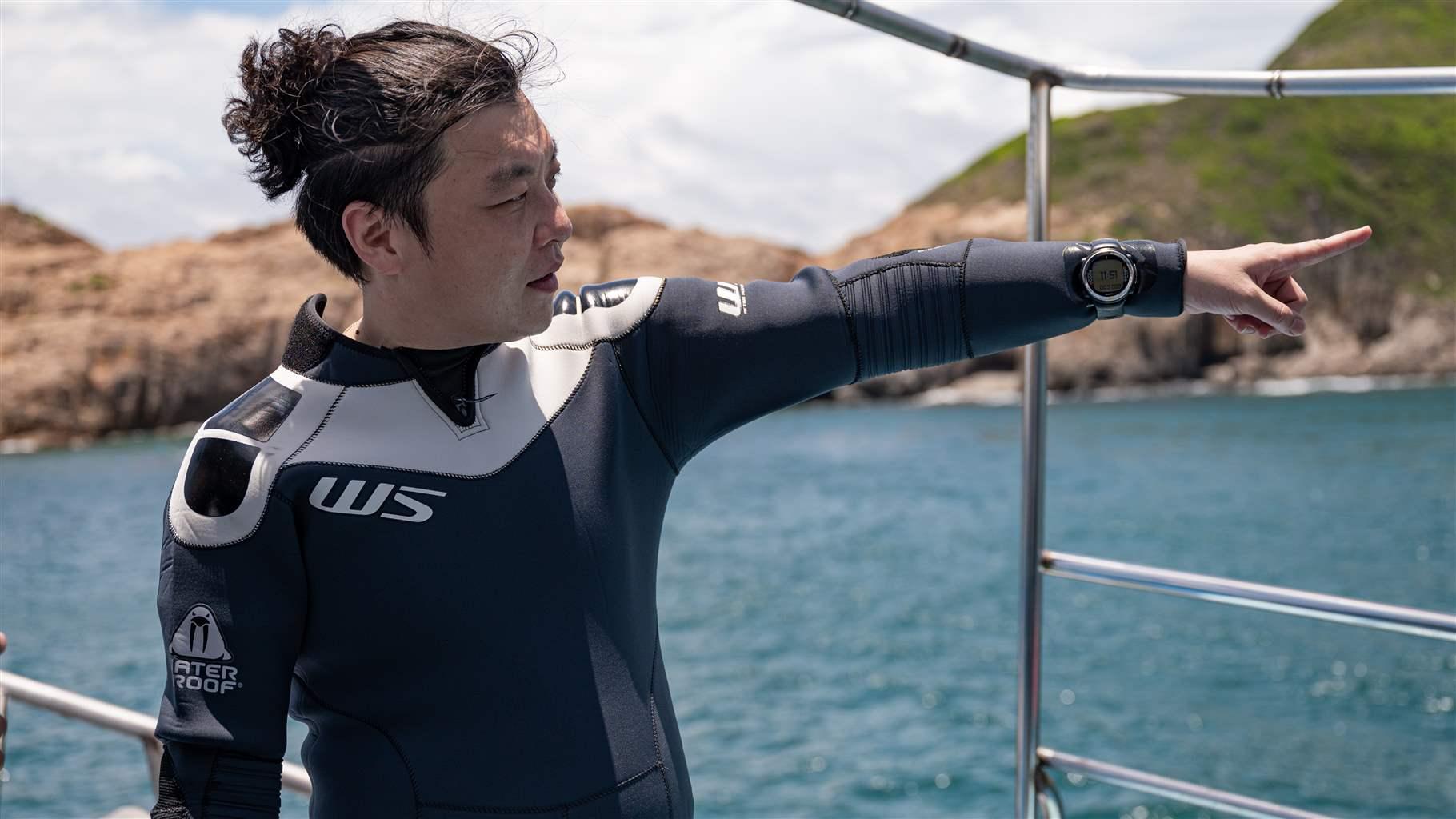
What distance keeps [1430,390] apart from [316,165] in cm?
6551

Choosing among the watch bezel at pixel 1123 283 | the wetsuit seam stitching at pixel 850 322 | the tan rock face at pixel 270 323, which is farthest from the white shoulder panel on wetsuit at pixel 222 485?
the tan rock face at pixel 270 323

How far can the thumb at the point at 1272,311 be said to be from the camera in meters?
1.09

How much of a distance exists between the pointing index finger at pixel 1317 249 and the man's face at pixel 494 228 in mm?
653

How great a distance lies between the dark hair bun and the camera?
1.05 m

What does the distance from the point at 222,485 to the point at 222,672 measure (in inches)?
6.0

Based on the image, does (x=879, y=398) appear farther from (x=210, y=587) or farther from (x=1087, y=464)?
(x=210, y=587)

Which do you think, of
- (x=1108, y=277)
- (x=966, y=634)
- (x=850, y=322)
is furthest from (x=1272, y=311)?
(x=966, y=634)

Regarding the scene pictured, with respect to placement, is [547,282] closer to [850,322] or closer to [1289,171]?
[850,322]

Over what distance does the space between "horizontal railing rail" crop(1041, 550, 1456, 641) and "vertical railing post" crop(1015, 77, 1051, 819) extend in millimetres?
50

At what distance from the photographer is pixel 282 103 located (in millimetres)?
1062

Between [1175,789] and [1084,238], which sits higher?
[1084,238]

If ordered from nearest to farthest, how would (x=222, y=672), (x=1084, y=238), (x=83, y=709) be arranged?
(x=222, y=672)
(x=83, y=709)
(x=1084, y=238)

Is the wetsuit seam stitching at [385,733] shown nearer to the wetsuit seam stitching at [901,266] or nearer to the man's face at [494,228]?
the man's face at [494,228]

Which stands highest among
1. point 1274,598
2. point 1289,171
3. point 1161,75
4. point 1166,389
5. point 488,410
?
point 1289,171
